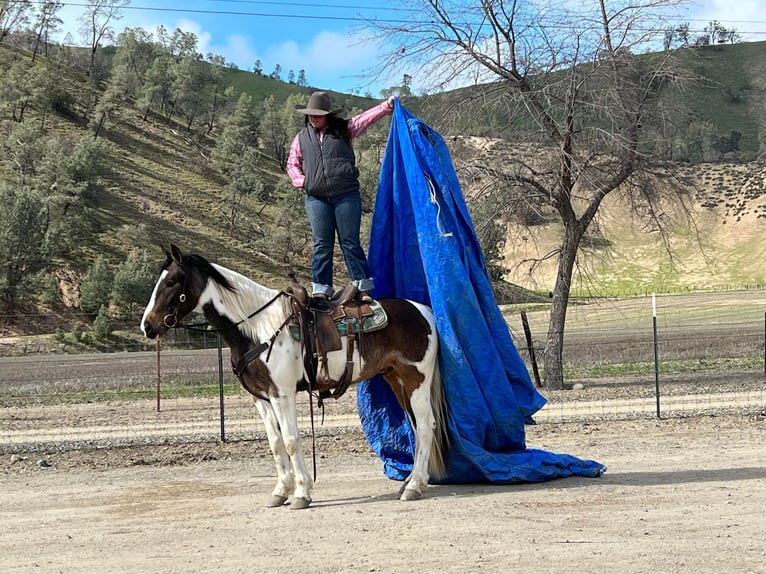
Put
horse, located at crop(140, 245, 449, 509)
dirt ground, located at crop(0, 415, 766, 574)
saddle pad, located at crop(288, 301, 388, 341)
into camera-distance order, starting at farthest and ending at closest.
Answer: saddle pad, located at crop(288, 301, 388, 341), horse, located at crop(140, 245, 449, 509), dirt ground, located at crop(0, 415, 766, 574)

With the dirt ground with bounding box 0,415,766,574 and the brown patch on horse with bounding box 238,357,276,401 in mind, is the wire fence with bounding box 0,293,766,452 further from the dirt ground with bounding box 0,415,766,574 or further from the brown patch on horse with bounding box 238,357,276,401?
the dirt ground with bounding box 0,415,766,574

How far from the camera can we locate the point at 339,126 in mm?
8109

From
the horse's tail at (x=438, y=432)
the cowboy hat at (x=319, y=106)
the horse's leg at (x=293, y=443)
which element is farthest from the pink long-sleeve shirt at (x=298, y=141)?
the horse's tail at (x=438, y=432)

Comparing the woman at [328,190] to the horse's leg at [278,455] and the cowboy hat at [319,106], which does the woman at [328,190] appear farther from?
the horse's leg at [278,455]

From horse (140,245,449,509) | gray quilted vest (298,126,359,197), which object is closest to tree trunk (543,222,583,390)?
horse (140,245,449,509)

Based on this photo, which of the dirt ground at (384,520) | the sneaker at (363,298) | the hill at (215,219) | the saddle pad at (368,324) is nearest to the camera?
the dirt ground at (384,520)

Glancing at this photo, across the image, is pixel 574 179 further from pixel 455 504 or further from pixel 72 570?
pixel 72 570

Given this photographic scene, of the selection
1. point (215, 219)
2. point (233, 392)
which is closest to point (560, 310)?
point (233, 392)

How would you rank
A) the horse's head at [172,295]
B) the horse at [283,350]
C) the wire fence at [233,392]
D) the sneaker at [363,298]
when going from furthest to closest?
the wire fence at [233,392], the sneaker at [363,298], the horse at [283,350], the horse's head at [172,295]

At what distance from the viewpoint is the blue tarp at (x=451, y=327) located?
26.2ft

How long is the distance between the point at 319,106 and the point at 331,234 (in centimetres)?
127

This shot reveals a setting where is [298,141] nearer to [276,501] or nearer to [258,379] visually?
[258,379]

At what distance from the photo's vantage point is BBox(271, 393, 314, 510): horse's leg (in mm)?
7195

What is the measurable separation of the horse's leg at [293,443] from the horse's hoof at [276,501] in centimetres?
19
